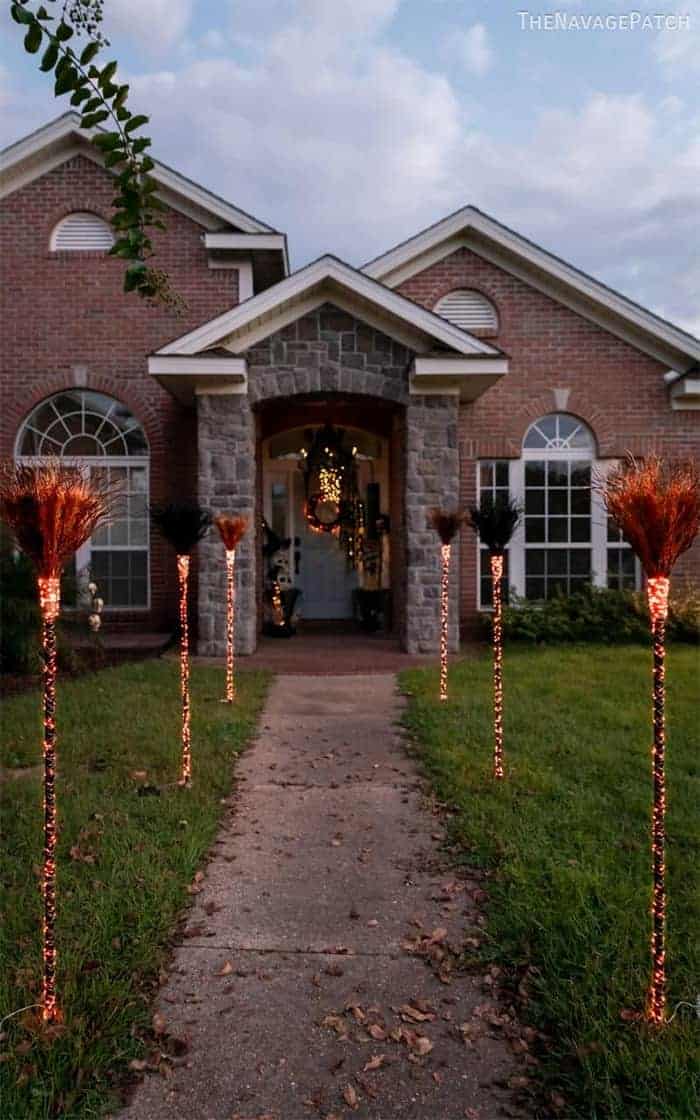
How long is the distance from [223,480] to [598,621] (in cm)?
568

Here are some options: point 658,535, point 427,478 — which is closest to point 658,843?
point 658,535

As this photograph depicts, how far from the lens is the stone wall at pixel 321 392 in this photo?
1041 centimetres

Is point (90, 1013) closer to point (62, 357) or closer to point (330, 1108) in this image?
point (330, 1108)

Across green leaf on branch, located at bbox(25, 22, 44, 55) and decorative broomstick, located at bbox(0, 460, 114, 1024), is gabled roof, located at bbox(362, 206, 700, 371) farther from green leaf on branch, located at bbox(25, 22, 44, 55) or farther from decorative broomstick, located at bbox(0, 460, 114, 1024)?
decorative broomstick, located at bbox(0, 460, 114, 1024)

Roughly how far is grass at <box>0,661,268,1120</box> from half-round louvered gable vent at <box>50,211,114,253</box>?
7.60 metres

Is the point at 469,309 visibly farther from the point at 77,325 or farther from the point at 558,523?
the point at 77,325

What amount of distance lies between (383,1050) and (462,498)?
10.2 metres

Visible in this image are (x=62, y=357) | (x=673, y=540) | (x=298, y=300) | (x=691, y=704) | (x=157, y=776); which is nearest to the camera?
(x=673, y=540)

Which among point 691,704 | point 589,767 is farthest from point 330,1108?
point 691,704

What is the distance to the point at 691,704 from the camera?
783cm

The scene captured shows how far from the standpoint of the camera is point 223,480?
10422mm

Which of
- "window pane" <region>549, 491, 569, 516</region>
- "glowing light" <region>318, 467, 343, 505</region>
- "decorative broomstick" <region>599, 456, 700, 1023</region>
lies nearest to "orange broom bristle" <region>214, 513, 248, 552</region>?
"decorative broomstick" <region>599, 456, 700, 1023</region>

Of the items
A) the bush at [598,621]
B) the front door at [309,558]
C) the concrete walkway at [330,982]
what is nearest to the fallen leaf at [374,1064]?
the concrete walkway at [330,982]

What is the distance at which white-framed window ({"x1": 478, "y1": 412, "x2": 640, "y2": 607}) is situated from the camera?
1256cm
